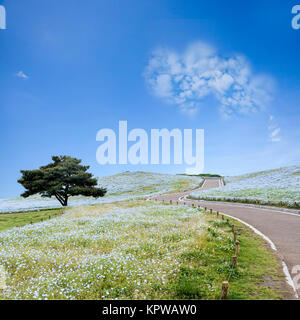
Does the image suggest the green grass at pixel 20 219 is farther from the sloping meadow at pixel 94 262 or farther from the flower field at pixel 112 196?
the flower field at pixel 112 196

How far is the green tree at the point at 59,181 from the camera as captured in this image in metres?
40.7

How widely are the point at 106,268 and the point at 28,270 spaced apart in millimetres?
3659

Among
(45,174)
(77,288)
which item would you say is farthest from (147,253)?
(45,174)

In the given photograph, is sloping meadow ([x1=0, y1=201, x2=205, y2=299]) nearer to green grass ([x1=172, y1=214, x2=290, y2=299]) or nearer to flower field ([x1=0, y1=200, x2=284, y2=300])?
flower field ([x1=0, y1=200, x2=284, y2=300])

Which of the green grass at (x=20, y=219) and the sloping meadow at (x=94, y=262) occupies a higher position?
the sloping meadow at (x=94, y=262)

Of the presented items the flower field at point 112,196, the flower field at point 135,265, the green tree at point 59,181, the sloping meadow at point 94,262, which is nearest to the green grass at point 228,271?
the flower field at point 135,265

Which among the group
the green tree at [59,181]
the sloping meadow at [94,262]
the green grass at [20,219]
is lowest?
the green grass at [20,219]

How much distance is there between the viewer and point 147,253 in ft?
36.7

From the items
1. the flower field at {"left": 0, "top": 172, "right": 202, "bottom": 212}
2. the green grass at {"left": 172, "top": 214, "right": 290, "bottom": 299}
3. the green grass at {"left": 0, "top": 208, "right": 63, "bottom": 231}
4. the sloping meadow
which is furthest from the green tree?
the green grass at {"left": 172, "top": 214, "right": 290, "bottom": 299}

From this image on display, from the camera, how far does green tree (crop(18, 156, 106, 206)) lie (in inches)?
1601

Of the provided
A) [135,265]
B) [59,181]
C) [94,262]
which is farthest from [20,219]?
[135,265]
